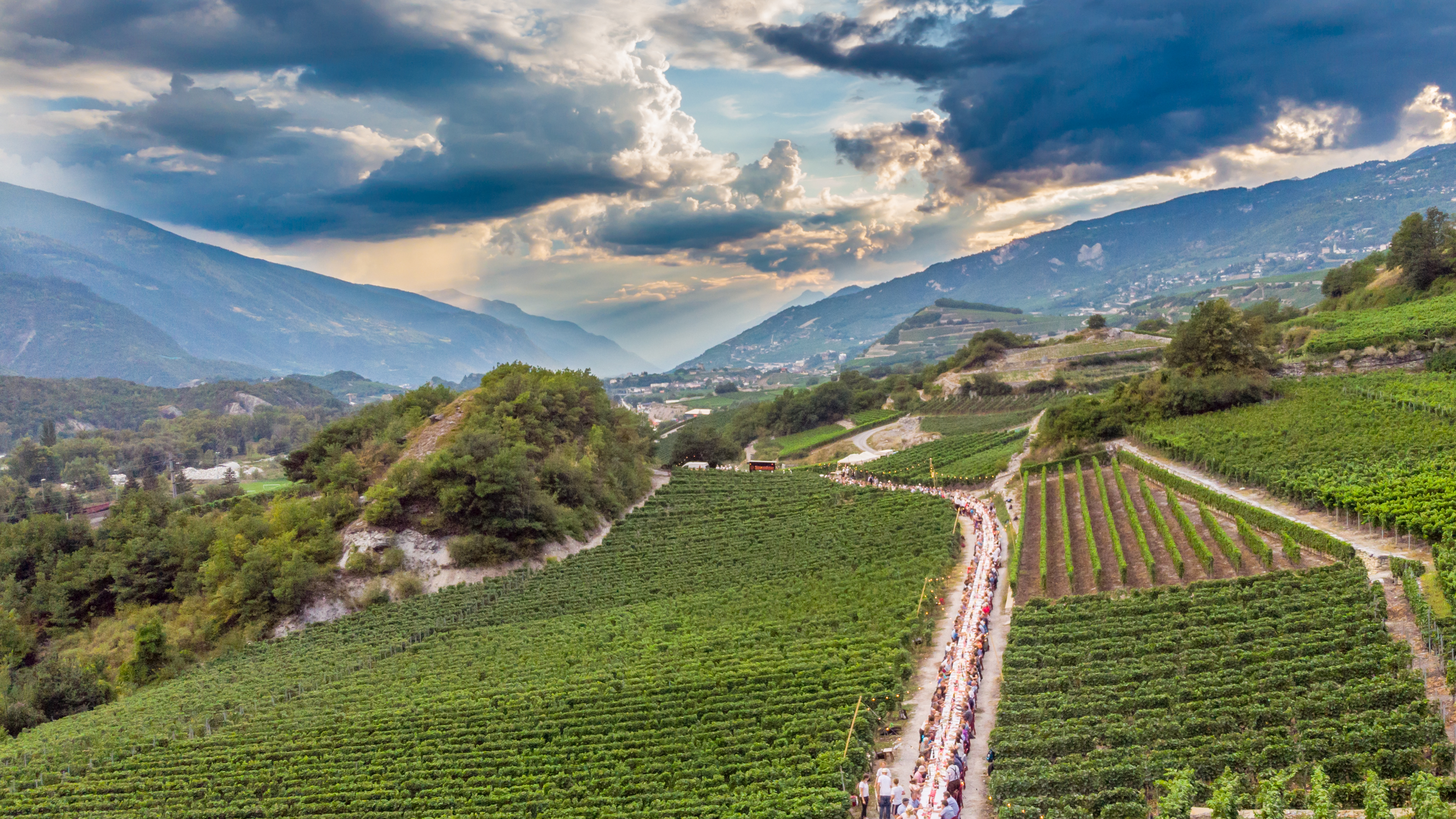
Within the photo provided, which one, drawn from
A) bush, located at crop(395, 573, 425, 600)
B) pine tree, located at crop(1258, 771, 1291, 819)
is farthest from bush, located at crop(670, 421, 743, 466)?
pine tree, located at crop(1258, 771, 1291, 819)

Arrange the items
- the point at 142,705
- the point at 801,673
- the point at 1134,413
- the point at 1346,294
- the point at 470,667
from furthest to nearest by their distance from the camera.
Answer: the point at 1346,294 → the point at 1134,413 → the point at 142,705 → the point at 470,667 → the point at 801,673

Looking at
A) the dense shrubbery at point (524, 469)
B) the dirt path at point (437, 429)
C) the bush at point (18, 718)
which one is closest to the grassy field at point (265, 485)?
the dirt path at point (437, 429)

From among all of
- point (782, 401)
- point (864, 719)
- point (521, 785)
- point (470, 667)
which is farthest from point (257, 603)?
point (782, 401)

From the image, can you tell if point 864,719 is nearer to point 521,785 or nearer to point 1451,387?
point 521,785

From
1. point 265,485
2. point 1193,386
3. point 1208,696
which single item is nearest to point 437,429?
point 1208,696

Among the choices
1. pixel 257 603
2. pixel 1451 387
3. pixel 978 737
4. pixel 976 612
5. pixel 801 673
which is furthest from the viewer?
pixel 257 603

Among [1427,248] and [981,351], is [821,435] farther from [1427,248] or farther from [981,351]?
[1427,248]

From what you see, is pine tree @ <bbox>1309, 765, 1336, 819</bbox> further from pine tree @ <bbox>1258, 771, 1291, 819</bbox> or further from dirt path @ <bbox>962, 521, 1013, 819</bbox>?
dirt path @ <bbox>962, 521, 1013, 819</bbox>
